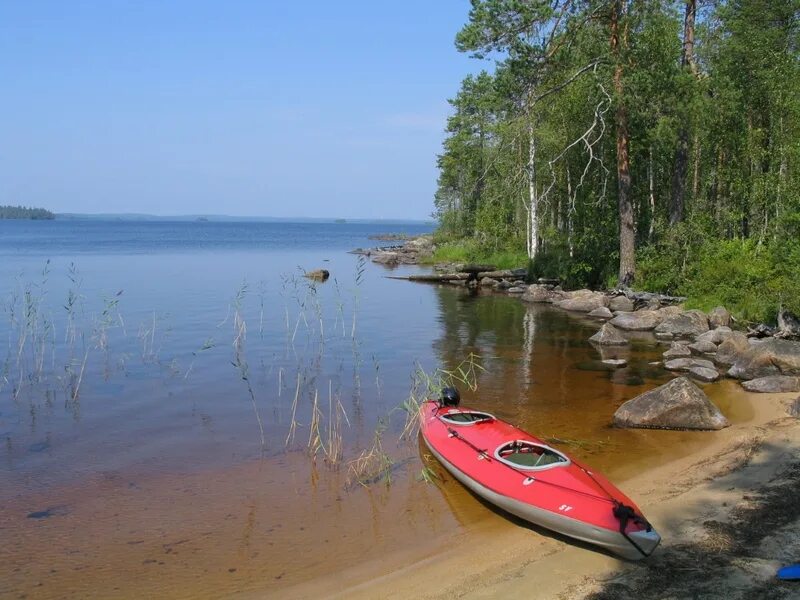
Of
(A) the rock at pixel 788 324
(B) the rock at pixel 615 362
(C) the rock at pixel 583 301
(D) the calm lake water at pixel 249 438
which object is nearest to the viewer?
(D) the calm lake water at pixel 249 438

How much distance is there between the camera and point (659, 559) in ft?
22.1

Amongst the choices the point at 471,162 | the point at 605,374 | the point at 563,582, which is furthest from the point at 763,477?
the point at 471,162

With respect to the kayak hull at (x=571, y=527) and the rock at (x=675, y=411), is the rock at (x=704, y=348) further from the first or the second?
the kayak hull at (x=571, y=527)

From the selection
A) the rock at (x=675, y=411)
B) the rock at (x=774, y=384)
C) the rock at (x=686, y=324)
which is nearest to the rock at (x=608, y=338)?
the rock at (x=686, y=324)

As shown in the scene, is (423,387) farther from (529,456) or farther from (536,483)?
(536,483)

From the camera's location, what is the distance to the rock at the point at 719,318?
2041cm

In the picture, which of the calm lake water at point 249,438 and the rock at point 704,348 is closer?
the calm lake water at point 249,438

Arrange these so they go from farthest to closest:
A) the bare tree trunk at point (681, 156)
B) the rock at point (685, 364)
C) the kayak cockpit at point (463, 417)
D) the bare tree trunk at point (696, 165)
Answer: the bare tree trunk at point (696, 165) → the bare tree trunk at point (681, 156) → the rock at point (685, 364) → the kayak cockpit at point (463, 417)

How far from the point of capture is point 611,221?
29.6 m

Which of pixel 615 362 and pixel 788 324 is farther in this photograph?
pixel 788 324

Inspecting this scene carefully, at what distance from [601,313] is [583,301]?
1851mm

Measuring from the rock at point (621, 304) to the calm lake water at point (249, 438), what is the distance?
7.04 ft

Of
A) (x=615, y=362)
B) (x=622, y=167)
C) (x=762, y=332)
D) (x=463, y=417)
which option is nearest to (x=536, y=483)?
(x=463, y=417)

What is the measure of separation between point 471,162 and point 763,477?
42722 mm
